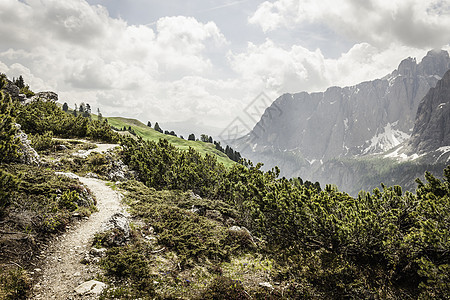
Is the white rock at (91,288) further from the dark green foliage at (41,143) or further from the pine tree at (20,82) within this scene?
the pine tree at (20,82)

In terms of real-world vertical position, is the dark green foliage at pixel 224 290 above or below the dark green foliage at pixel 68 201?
below

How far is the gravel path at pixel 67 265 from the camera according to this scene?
420 inches

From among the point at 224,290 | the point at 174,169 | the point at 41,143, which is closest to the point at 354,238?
the point at 224,290

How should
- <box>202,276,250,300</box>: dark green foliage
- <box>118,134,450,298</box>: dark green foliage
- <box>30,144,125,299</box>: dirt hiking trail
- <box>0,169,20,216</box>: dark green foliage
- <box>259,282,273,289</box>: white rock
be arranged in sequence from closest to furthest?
<box>30,144,125,299</box>: dirt hiking trail
<box>202,276,250,300</box>: dark green foliage
<box>118,134,450,298</box>: dark green foliage
<box>0,169,20,216</box>: dark green foliage
<box>259,282,273,289</box>: white rock

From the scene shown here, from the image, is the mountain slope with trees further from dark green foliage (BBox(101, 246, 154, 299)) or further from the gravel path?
the gravel path

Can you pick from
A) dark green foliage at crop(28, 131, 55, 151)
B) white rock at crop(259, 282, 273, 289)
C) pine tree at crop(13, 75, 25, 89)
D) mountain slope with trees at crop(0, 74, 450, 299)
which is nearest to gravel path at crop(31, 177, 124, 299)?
mountain slope with trees at crop(0, 74, 450, 299)

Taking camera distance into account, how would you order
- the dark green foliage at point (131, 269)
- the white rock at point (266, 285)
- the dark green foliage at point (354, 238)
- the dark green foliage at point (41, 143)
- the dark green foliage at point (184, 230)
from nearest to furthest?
the dark green foliage at point (131, 269)
the dark green foliage at point (354, 238)
the white rock at point (266, 285)
the dark green foliage at point (184, 230)
the dark green foliage at point (41, 143)

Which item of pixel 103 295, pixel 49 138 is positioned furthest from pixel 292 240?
pixel 49 138

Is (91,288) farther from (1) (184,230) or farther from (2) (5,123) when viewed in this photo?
(2) (5,123)

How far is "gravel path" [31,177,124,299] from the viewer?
10661 millimetres

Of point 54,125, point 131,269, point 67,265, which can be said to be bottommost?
point 67,265

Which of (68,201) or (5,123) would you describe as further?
(68,201)

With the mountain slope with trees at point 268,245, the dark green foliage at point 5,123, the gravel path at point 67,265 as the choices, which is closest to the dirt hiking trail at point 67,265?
the gravel path at point 67,265

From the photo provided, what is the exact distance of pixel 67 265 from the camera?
41.5 feet
